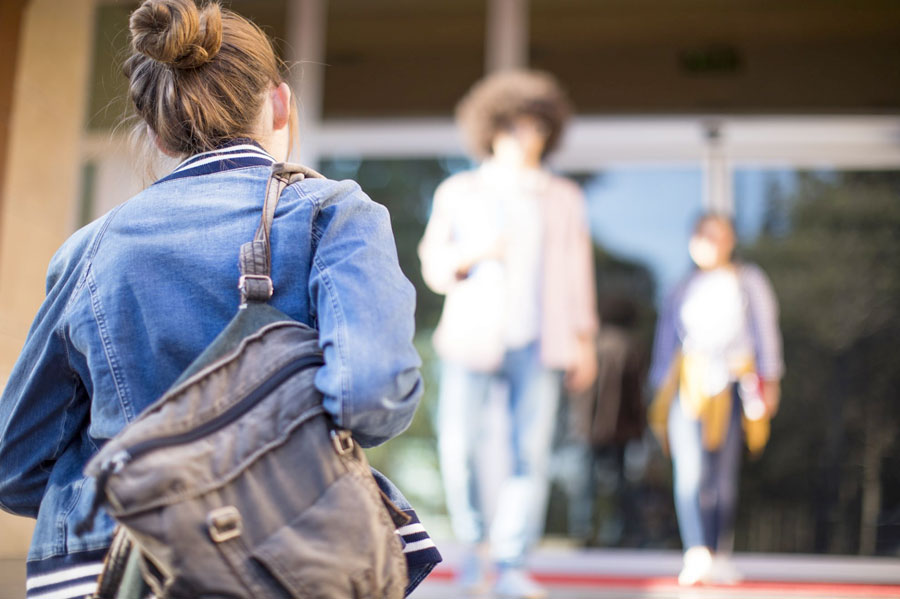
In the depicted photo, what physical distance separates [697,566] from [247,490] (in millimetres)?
4502

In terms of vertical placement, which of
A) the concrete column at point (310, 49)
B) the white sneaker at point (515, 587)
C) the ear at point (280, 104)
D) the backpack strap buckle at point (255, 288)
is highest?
the concrete column at point (310, 49)

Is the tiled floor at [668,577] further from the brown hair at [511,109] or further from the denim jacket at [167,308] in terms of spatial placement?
the denim jacket at [167,308]

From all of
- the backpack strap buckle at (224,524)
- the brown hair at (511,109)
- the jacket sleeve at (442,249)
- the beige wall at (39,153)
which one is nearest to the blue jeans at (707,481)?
the brown hair at (511,109)

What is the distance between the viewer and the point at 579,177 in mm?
6801

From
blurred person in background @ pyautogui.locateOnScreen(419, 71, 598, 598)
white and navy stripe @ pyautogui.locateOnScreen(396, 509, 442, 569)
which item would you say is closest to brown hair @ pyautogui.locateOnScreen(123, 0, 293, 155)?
white and navy stripe @ pyautogui.locateOnScreen(396, 509, 442, 569)

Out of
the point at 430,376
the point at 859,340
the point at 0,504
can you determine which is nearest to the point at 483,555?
the point at 430,376

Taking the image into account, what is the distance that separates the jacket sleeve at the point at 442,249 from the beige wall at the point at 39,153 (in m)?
2.28

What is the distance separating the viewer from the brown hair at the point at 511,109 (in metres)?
5.10

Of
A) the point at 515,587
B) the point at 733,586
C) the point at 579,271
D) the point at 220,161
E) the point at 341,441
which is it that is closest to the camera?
the point at 341,441

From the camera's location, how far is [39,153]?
5523 millimetres

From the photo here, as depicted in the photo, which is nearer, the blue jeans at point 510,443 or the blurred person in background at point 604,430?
the blue jeans at point 510,443

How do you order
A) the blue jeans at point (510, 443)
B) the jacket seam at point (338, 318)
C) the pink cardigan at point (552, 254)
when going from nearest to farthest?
the jacket seam at point (338, 318)
the blue jeans at point (510, 443)
the pink cardigan at point (552, 254)

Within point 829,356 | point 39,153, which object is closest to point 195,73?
point 39,153

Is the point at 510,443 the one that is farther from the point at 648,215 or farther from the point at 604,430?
the point at 648,215
